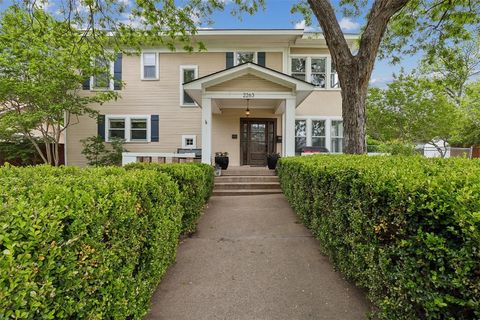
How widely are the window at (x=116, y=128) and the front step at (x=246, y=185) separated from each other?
709 cm

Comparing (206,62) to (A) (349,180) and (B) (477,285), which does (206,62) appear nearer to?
(A) (349,180)

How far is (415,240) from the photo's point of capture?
1812 mm

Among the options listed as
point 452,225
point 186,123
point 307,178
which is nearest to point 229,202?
point 307,178

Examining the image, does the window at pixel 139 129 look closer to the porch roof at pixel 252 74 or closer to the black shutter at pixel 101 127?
the black shutter at pixel 101 127

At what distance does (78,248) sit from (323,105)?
44.2ft

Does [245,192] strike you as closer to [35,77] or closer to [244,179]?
[244,179]

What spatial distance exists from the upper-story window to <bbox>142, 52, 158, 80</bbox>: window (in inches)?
277

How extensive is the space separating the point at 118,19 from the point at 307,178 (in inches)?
299

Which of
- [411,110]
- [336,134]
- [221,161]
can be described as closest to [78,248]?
[221,161]

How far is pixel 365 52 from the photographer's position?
21.7 feet

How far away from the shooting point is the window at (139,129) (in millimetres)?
13812

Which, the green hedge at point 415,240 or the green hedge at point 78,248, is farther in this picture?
the green hedge at point 415,240

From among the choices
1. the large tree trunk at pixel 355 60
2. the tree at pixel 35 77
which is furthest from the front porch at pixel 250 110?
the tree at pixel 35 77

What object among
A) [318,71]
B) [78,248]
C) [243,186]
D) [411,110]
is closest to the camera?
[78,248]
